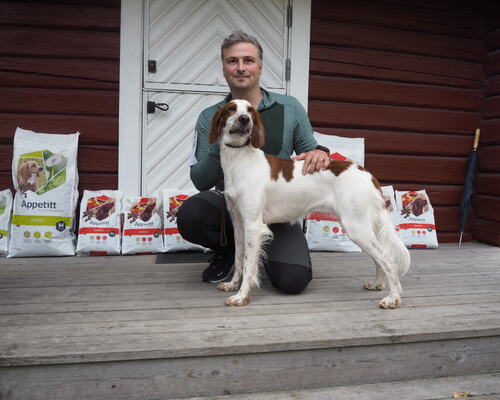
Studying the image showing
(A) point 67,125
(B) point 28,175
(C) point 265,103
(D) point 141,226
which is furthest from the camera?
(A) point 67,125

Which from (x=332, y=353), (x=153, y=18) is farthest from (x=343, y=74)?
(x=332, y=353)

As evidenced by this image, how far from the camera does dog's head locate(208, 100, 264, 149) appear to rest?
207 cm

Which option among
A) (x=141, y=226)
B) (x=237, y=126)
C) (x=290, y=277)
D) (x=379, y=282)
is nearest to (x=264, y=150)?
(x=237, y=126)

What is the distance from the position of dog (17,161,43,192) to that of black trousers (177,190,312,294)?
134cm

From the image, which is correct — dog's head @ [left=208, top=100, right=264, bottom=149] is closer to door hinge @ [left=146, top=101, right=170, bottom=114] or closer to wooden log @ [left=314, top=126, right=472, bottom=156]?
door hinge @ [left=146, top=101, right=170, bottom=114]

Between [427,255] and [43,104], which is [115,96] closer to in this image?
[43,104]

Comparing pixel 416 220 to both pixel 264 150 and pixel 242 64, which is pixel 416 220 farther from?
pixel 242 64

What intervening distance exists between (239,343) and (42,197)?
225 cm

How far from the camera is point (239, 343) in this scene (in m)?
1.64

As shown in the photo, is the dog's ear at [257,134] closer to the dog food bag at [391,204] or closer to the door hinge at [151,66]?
the door hinge at [151,66]

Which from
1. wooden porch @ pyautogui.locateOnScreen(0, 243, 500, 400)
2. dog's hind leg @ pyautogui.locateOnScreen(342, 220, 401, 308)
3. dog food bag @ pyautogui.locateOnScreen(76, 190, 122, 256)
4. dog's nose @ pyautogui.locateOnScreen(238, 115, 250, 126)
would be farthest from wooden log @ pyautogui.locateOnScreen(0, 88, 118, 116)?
dog's hind leg @ pyautogui.locateOnScreen(342, 220, 401, 308)

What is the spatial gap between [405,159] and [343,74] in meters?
1.01

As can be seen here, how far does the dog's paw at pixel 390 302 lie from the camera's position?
2.11 m

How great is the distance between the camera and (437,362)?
1.85 meters
